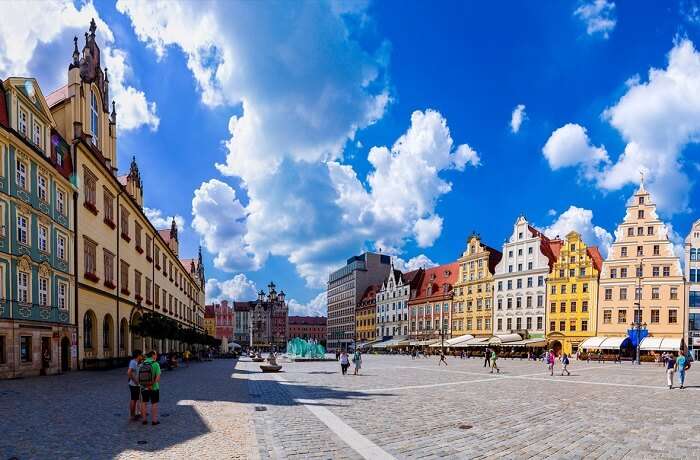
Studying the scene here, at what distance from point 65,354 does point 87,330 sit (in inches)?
142

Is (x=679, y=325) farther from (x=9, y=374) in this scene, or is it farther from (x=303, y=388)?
(x=9, y=374)

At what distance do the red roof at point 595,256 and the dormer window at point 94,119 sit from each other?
62.0 metres

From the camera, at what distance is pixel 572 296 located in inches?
2544

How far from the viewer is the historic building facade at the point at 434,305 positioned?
86250 mm

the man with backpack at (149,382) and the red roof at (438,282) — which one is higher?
the man with backpack at (149,382)

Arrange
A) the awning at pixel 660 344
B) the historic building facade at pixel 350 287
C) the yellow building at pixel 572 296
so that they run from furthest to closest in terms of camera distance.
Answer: the historic building facade at pixel 350 287
the yellow building at pixel 572 296
the awning at pixel 660 344

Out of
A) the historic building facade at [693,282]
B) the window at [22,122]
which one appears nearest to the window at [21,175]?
the window at [22,122]

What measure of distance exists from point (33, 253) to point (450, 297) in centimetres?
7224

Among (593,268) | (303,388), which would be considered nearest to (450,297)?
(593,268)

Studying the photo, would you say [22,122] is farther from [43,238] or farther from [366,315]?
[366,315]

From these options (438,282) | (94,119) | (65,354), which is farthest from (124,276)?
(438,282)

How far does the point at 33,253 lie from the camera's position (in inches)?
928

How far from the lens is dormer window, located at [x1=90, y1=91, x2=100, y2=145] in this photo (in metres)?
33.3

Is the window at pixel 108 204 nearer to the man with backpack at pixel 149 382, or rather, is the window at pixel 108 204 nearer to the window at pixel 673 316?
the man with backpack at pixel 149 382
